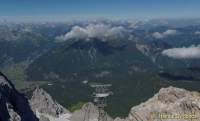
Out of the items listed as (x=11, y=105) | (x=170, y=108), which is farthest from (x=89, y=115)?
(x=11, y=105)

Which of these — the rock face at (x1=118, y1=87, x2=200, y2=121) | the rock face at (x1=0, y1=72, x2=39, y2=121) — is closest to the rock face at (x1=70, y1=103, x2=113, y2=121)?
the rock face at (x1=118, y1=87, x2=200, y2=121)

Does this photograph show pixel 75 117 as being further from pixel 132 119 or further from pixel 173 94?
pixel 173 94

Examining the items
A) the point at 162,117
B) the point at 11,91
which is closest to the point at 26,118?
the point at 11,91

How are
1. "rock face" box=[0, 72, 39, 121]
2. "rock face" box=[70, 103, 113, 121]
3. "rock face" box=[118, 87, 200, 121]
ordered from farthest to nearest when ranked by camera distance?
"rock face" box=[70, 103, 113, 121] → "rock face" box=[118, 87, 200, 121] → "rock face" box=[0, 72, 39, 121]

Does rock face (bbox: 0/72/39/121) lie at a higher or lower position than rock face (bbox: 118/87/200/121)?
higher

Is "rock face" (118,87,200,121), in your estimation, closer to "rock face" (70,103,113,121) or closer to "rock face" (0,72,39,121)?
"rock face" (70,103,113,121)

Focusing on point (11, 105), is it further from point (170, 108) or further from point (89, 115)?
point (89, 115)

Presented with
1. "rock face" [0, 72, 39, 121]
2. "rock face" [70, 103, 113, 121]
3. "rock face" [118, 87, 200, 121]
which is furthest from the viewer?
"rock face" [70, 103, 113, 121]
